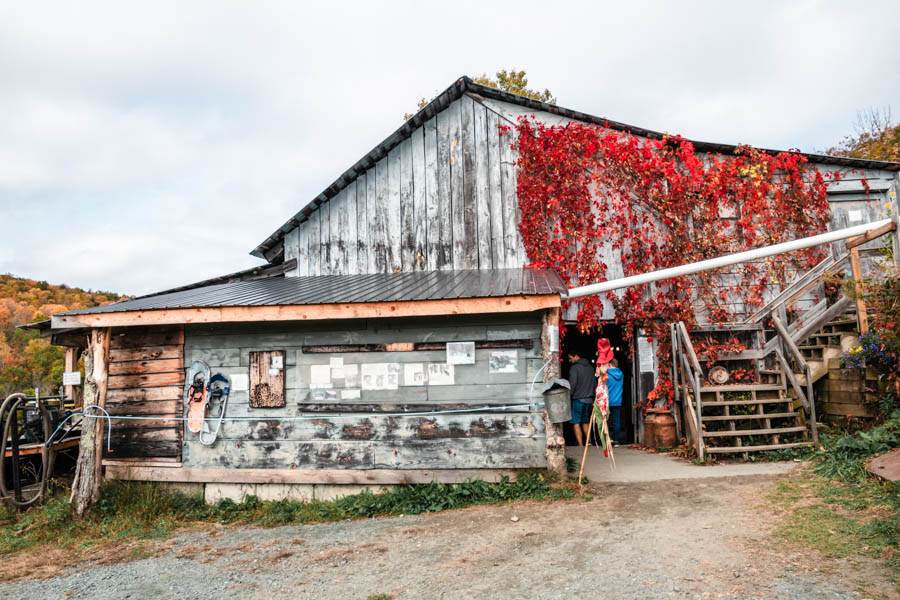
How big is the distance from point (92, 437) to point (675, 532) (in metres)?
7.00

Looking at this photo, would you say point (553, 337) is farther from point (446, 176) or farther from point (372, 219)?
point (372, 219)

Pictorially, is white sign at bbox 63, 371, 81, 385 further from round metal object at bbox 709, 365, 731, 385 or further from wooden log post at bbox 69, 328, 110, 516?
round metal object at bbox 709, 365, 731, 385

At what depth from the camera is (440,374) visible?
7.40 m

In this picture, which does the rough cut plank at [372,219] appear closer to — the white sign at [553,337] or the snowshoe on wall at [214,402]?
the snowshoe on wall at [214,402]

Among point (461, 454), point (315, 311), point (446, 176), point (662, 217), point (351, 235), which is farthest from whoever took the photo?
point (351, 235)

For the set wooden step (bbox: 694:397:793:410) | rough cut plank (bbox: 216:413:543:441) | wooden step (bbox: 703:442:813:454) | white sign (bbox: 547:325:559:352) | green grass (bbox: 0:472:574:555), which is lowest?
green grass (bbox: 0:472:574:555)

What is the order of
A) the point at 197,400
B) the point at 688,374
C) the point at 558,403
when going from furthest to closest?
the point at 688,374
the point at 197,400
the point at 558,403

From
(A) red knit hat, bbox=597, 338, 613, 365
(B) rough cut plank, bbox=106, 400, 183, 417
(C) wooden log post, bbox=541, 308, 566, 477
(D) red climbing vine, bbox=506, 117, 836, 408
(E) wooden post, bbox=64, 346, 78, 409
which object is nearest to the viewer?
(C) wooden log post, bbox=541, 308, 566, 477

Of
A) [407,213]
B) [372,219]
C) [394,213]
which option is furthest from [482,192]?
[372,219]

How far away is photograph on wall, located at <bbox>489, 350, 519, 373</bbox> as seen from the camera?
7297 millimetres

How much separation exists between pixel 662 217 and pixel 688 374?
3.04 metres

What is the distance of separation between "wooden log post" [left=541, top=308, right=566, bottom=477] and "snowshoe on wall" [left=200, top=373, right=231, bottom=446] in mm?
4290

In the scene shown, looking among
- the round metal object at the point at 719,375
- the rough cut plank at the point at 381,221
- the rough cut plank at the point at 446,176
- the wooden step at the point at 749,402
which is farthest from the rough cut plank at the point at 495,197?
the wooden step at the point at 749,402

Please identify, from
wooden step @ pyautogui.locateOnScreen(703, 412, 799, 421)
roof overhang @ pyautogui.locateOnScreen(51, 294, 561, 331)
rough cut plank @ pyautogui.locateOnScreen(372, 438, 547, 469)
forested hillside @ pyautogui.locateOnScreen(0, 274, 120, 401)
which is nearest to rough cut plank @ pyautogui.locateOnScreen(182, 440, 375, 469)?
rough cut plank @ pyautogui.locateOnScreen(372, 438, 547, 469)
